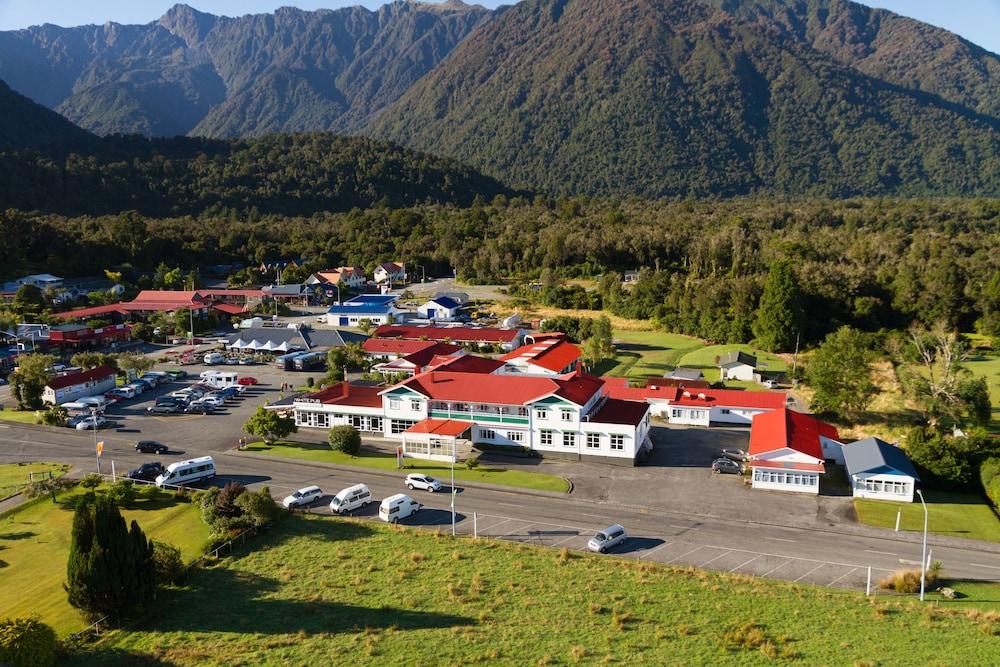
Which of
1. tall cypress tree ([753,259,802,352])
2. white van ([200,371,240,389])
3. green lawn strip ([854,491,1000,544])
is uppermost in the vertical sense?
tall cypress tree ([753,259,802,352])

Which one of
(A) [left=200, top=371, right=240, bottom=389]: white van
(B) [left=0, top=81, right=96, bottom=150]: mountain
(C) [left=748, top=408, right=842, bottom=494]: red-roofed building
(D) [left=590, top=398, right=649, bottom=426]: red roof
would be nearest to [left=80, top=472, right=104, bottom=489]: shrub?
(A) [left=200, top=371, right=240, bottom=389]: white van

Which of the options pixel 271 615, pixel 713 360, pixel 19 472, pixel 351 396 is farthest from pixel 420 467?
pixel 713 360

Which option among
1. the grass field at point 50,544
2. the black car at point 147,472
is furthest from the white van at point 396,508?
the black car at point 147,472

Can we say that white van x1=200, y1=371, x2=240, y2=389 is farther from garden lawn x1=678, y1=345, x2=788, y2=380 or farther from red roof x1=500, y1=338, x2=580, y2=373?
garden lawn x1=678, y1=345, x2=788, y2=380

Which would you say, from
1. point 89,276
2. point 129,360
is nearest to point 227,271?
point 89,276

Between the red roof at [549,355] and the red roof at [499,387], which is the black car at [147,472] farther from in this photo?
the red roof at [549,355]

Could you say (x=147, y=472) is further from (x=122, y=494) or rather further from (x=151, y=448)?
(x=151, y=448)

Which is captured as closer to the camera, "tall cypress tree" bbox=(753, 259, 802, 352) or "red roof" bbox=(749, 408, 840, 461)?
"red roof" bbox=(749, 408, 840, 461)
